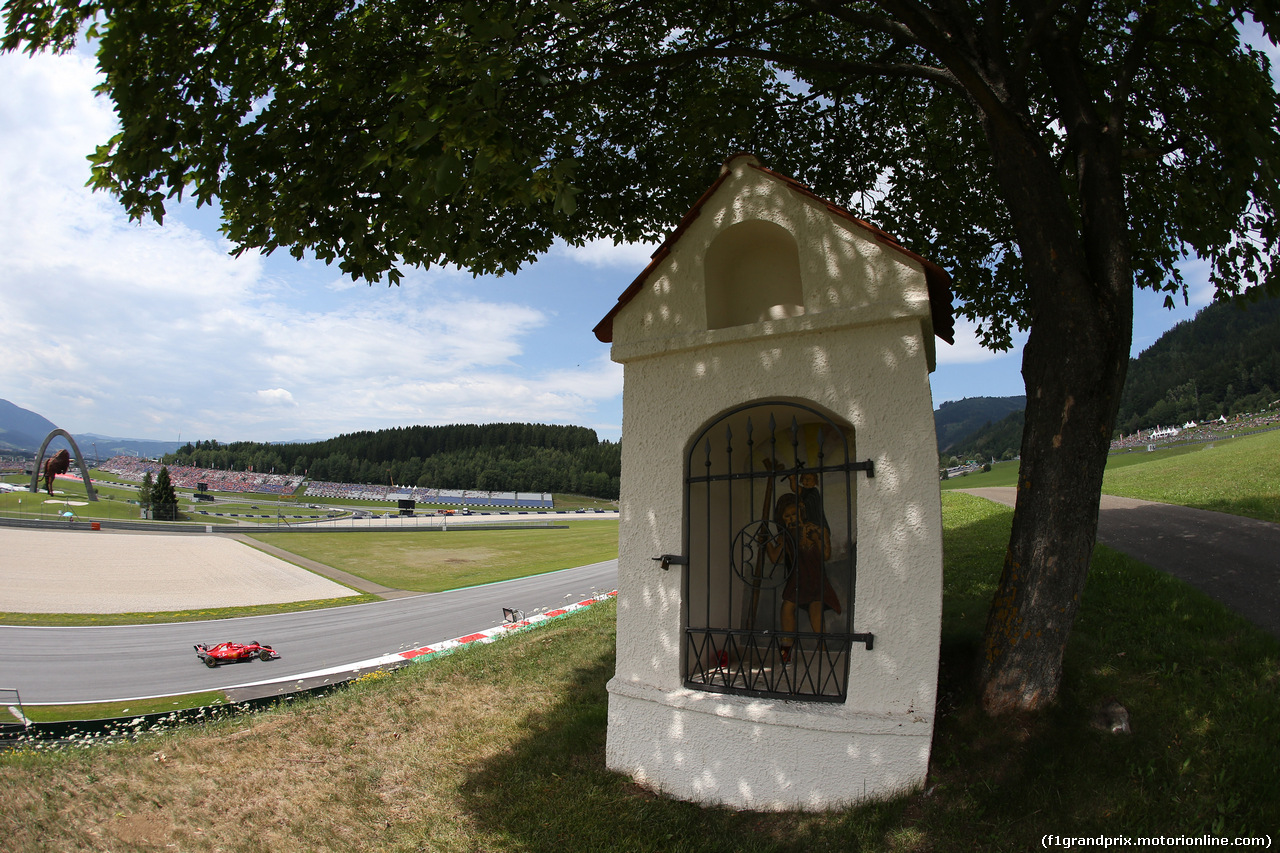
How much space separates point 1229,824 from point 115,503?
104 meters

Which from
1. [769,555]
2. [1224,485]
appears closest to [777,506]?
[769,555]

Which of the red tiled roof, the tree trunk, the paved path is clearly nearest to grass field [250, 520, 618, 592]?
the paved path

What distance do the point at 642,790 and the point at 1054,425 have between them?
13.0ft

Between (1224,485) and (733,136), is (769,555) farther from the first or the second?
(1224,485)

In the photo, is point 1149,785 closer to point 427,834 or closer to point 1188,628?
point 1188,628

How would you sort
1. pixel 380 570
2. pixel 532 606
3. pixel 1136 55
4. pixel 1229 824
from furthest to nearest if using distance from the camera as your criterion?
pixel 380 570 < pixel 532 606 < pixel 1136 55 < pixel 1229 824

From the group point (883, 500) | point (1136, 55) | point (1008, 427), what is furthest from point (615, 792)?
point (1008, 427)

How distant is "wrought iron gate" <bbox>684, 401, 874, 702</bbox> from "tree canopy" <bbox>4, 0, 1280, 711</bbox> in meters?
1.19

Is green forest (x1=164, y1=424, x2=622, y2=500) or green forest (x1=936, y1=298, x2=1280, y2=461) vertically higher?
green forest (x1=936, y1=298, x2=1280, y2=461)

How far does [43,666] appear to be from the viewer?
19797mm

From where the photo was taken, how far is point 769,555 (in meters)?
4.90

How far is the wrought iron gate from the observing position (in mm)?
4469

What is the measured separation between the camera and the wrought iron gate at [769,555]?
14.7ft

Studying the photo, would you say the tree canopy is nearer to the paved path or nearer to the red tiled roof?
the red tiled roof
